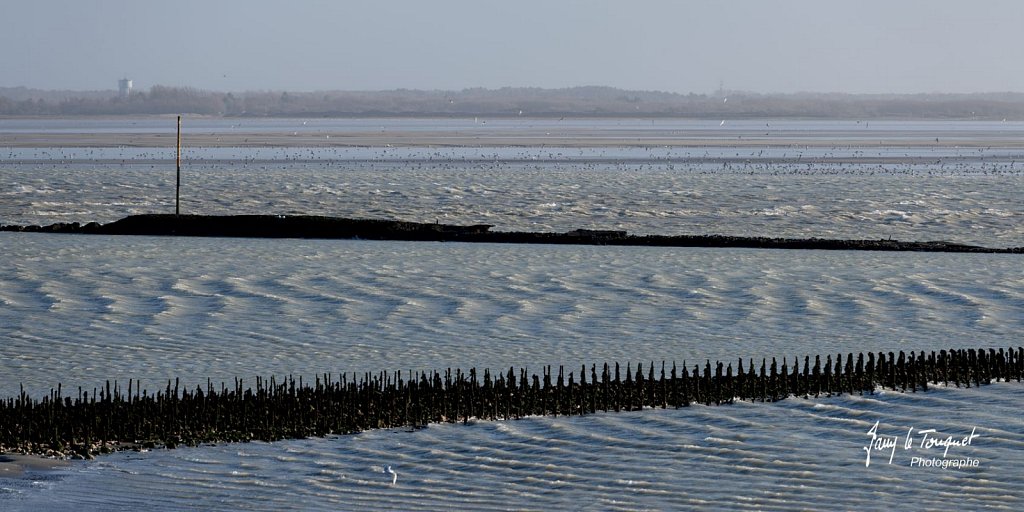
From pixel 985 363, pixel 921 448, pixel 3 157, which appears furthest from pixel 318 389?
pixel 3 157

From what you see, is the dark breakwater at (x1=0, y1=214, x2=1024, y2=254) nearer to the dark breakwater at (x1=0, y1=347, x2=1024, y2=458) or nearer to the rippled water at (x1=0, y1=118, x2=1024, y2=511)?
the rippled water at (x1=0, y1=118, x2=1024, y2=511)

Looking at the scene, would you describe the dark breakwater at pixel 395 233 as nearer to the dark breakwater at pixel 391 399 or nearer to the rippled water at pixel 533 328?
the rippled water at pixel 533 328

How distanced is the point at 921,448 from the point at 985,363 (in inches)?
149

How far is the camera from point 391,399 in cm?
1420

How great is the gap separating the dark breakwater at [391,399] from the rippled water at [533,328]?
0.39m

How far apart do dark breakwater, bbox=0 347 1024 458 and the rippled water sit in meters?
0.39

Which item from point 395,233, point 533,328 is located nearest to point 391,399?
point 533,328

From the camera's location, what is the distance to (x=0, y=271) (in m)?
26.1

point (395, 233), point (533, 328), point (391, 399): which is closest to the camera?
point (391, 399)

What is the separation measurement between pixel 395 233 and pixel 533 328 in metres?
13.0

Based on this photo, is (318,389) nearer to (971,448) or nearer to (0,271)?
(971,448)

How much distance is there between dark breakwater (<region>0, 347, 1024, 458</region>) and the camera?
13102 millimetres

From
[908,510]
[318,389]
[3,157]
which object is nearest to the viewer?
[908,510]

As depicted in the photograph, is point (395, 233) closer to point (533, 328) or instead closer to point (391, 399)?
point (533, 328)
